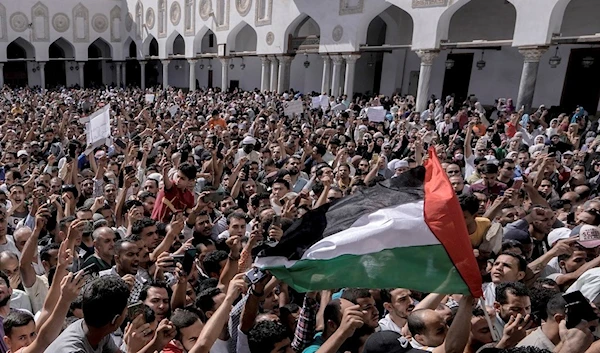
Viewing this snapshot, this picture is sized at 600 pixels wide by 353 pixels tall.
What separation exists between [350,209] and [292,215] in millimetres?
2191

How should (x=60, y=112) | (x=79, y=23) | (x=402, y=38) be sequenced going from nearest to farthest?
(x=60, y=112) < (x=402, y=38) < (x=79, y=23)

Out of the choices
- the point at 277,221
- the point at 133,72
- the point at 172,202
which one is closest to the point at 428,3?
the point at 172,202

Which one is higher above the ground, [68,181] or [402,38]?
[402,38]

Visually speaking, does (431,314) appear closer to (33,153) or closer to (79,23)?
(33,153)

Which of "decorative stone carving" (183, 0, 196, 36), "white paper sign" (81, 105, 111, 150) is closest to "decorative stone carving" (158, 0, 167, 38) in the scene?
"decorative stone carving" (183, 0, 196, 36)

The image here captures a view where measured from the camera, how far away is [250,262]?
342 cm

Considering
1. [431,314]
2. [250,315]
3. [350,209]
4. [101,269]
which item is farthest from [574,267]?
[101,269]

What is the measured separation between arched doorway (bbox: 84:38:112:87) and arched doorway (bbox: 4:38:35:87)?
13.4ft

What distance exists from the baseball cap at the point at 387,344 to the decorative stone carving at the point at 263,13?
67.3 feet

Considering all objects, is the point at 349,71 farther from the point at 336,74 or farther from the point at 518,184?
the point at 518,184

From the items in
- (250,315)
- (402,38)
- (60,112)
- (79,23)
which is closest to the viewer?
(250,315)

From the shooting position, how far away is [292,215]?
188 inches

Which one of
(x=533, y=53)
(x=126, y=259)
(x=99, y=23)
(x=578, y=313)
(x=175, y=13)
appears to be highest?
(x=175, y=13)

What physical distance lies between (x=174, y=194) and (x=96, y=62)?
3697 centimetres
